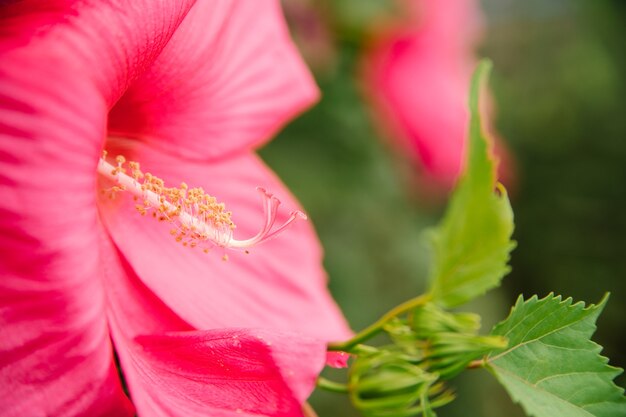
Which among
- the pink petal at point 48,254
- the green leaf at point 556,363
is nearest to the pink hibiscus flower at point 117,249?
the pink petal at point 48,254

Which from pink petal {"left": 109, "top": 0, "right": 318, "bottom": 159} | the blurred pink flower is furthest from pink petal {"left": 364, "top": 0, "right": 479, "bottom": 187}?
pink petal {"left": 109, "top": 0, "right": 318, "bottom": 159}

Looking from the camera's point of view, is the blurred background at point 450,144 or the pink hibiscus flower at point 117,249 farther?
the blurred background at point 450,144

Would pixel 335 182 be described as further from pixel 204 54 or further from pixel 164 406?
pixel 164 406

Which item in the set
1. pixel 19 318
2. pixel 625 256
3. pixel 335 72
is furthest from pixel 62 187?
pixel 625 256

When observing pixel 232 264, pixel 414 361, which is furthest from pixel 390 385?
pixel 232 264

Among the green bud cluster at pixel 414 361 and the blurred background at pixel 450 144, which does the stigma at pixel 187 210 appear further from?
the blurred background at pixel 450 144

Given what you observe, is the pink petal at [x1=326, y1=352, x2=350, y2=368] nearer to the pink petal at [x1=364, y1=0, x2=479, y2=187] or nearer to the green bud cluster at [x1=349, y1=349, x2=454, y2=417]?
the green bud cluster at [x1=349, y1=349, x2=454, y2=417]
